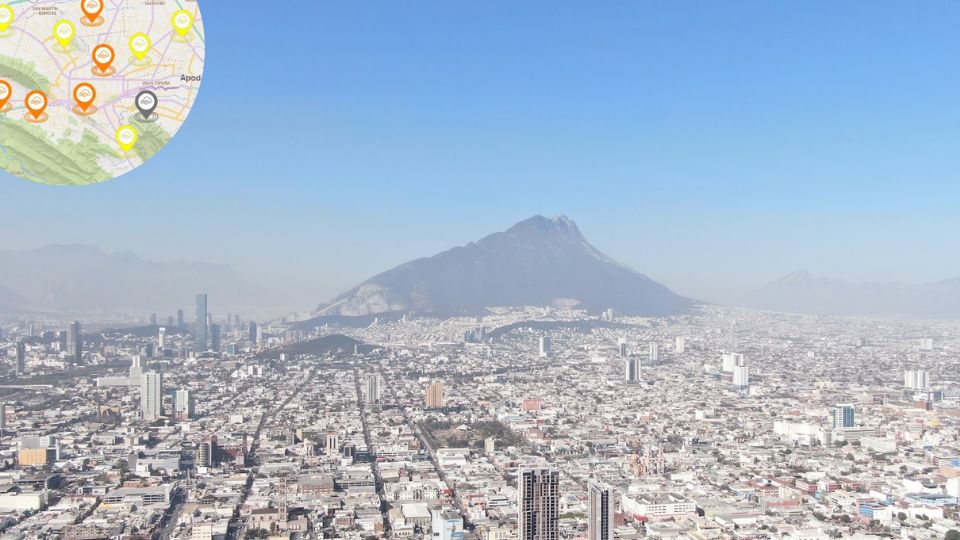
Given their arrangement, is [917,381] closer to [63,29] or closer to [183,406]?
[183,406]

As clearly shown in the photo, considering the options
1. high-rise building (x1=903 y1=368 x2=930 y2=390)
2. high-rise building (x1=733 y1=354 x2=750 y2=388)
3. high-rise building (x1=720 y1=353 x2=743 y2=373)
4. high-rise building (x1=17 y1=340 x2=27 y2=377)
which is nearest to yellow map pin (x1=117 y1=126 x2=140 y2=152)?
high-rise building (x1=733 y1=354 x2=750 y2=388)

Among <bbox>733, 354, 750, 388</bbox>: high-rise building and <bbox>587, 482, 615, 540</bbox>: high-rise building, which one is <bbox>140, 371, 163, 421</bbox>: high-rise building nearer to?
<bbox>587, 482, 615, 540</bbox>: high-rise building

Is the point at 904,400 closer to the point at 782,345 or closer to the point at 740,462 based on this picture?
the point at 740,462

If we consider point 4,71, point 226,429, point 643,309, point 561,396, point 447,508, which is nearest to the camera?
point 4,71

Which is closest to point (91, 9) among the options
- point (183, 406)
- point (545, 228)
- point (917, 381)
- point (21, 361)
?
point (183, 406)

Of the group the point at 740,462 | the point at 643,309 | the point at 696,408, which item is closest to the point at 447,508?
the point at 740,462

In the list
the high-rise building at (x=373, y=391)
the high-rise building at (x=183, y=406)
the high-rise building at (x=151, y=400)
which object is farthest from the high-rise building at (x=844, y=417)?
the high-rise building at (x=151, y=400)
